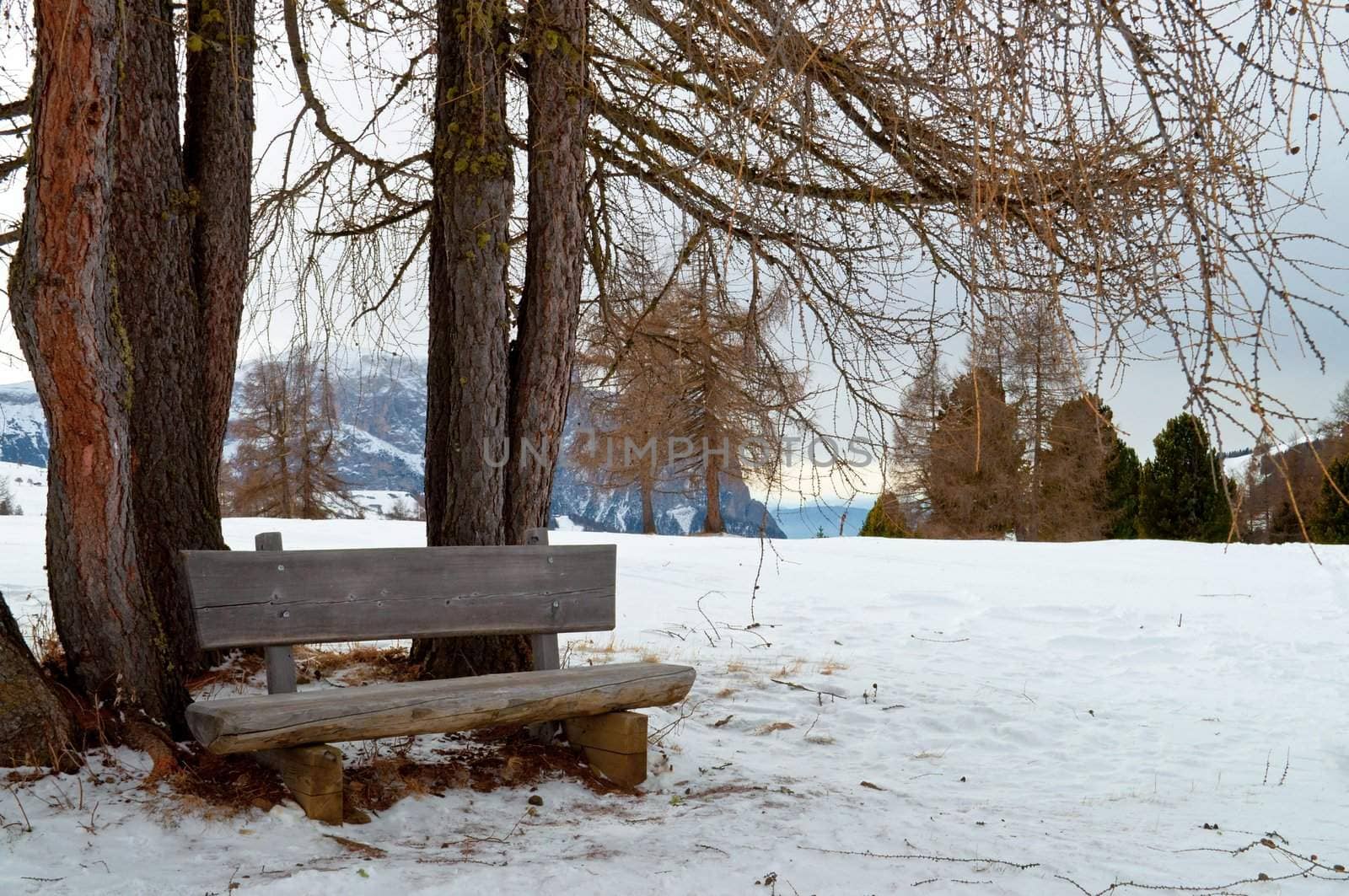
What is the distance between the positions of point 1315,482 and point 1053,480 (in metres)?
5.65

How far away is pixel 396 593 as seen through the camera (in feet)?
13.2

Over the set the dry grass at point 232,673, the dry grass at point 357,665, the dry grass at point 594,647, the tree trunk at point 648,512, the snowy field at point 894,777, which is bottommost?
the snowy field at point 894,777

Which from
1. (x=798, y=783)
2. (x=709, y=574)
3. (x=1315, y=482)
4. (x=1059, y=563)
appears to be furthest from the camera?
(x=1315, y=482)

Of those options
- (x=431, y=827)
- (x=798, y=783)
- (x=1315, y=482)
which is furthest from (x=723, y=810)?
(x=1315, y=482)

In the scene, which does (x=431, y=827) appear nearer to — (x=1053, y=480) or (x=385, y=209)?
(x=385, y=209)

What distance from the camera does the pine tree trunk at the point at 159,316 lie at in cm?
409

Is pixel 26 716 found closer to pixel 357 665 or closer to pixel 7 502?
pixel 357 665

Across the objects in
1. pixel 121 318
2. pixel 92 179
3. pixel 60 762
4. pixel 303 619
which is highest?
pixel 92 179

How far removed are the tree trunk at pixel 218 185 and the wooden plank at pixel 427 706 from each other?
1580 millimetres

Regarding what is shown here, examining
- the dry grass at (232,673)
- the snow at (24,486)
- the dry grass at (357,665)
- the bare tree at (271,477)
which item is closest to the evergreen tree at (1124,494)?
the bare tree at (271,477)

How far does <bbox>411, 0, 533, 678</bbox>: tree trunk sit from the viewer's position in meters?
4.57

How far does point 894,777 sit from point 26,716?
328 cm

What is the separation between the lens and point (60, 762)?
3402 millimetres

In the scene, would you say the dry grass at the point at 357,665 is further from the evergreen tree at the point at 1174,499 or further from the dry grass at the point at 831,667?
the evergreen tree at the point at 1174,499
